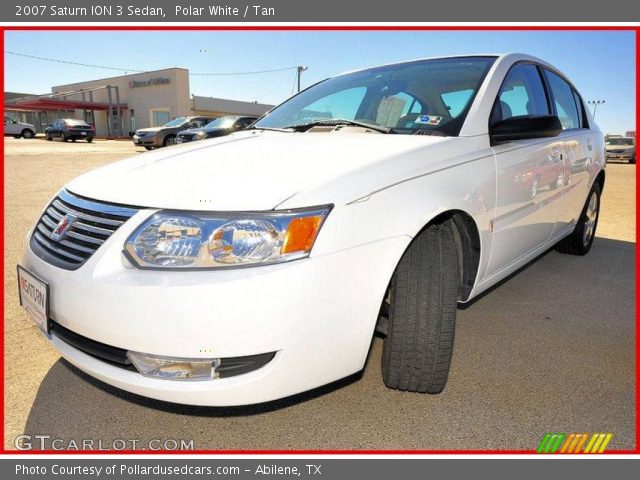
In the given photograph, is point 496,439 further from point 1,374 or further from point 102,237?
point 1,374

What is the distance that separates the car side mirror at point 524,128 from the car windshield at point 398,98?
19cm

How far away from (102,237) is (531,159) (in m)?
2.32

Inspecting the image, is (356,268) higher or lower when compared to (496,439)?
higher

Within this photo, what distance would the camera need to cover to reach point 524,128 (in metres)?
2.28

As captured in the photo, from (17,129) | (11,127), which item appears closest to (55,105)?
(17,129)

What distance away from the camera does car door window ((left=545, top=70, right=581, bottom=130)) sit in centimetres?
346

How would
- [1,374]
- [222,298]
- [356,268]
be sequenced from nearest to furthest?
1. [222,298]
2. [356,268]
3. [1,374]

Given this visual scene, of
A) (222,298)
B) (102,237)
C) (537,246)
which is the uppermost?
(102,237)

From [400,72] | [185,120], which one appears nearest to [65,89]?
[185,120]

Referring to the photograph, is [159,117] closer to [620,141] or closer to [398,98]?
[620,141]

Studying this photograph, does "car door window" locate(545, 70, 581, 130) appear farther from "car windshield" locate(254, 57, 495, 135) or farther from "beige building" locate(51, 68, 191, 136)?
"beige building" locate(51, 68, 191, 136)

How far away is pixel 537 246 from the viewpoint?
311 cm

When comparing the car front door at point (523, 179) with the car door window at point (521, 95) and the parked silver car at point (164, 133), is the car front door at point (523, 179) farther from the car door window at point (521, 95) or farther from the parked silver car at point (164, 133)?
the parked silver car at point (164, 133)

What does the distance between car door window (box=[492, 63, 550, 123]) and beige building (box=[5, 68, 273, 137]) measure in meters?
37.7
